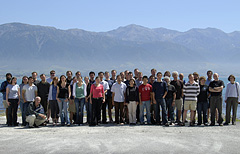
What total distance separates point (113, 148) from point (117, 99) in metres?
4.58

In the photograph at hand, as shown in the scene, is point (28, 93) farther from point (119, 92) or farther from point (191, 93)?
point (191, 93)

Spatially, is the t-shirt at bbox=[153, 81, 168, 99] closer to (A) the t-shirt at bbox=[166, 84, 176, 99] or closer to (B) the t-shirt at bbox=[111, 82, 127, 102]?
(A) the t-shirt at bbox=[166, 84, 176, 99]

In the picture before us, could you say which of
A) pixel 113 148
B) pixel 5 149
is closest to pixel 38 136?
pixel 5 149

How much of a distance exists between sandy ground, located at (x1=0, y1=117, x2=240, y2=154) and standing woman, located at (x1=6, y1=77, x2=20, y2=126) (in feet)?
2.89

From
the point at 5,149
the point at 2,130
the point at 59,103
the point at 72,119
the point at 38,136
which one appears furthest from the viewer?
the point at 72,119

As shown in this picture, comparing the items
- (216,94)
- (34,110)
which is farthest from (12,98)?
(216,94)

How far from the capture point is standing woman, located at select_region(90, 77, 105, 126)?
1301 centimetres

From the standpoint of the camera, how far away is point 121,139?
998 centimetres

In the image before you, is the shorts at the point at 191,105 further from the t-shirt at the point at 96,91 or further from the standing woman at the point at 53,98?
the standing woman at the point at 53,98

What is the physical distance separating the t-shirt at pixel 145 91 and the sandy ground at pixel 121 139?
1.34m

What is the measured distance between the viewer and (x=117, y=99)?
13.3m

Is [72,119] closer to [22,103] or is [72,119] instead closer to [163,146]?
[22,103]

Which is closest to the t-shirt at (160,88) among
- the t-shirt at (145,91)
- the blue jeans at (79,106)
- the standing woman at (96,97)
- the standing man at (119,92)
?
the t-shirt at (145,91)

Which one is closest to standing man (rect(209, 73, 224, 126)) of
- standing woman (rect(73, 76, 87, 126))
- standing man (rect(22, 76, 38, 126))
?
standing woman (rect(73, 76, 87, 126))
